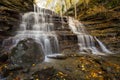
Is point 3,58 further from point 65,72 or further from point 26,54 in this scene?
point 65,72

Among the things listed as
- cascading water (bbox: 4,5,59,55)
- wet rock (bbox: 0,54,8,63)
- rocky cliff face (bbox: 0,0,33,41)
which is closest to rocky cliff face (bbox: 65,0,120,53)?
cascading water (bbox: 4,5,59,55)

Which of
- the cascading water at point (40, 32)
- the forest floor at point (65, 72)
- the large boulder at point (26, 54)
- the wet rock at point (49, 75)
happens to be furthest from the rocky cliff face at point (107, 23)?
the wet rock at point (49, 75)

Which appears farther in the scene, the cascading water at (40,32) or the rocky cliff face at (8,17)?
the rocky cliff face at (8,17)

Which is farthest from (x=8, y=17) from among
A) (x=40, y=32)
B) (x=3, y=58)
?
(x=3, y=58)

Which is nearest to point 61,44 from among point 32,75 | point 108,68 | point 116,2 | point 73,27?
point 73,27

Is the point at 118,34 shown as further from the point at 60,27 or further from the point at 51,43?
the point at 51,43

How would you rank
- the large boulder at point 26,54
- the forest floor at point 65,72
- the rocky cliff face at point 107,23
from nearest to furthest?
the forest floor at point 65,72, the large boulder at point 26,54, the rocky cliff face at point 107,23

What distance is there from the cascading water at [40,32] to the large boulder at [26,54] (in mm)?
2267

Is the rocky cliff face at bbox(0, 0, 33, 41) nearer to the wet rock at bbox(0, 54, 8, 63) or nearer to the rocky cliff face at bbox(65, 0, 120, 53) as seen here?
the wet rock at bbox(0, 54, 8, 63)

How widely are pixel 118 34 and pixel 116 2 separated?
594cm

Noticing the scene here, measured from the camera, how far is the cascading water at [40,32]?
400 inches

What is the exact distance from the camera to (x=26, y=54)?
266 inches

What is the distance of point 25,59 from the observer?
21.7ft

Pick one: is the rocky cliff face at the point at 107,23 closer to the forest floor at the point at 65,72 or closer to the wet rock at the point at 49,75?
the forest floor at the point at 65,72
